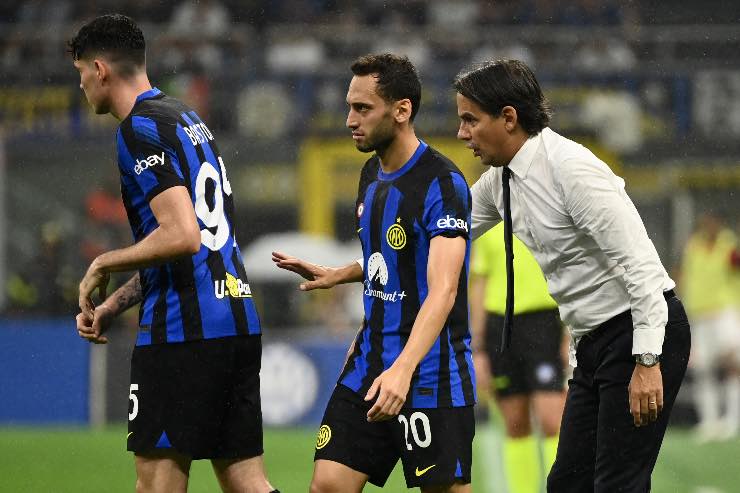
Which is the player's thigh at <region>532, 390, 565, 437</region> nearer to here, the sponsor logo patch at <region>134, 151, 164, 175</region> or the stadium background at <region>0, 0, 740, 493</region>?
the sponsor logo patch at <region>134, 151, 164, 175</region>

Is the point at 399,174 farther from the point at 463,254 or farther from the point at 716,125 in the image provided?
the point at 716,125

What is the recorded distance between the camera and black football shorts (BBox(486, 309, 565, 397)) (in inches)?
275

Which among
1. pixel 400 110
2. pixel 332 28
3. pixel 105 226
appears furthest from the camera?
pixel 332 28

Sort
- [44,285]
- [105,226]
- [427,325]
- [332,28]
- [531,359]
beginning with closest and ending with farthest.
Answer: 1. [427,325]
2. [531,359]
3. [44,285]
4. [105,226]
5. [332,28]

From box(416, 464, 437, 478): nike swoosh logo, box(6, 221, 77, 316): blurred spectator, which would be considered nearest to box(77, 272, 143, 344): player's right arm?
box(416, 464, 437, 478): nike swoosh logo

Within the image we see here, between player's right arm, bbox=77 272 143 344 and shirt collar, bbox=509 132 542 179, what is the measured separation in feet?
4.56

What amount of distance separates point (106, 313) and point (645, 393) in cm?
186

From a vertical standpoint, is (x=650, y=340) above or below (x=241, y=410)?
above

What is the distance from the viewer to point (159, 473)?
435cm

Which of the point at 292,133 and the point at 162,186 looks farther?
the point at 292,133

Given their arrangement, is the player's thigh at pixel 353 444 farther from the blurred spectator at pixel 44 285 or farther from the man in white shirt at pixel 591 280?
the blurred spectator at pixel 44 285

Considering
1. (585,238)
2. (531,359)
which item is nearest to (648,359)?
(585,238)

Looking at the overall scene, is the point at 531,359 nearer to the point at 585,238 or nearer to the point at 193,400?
the point at 585,238

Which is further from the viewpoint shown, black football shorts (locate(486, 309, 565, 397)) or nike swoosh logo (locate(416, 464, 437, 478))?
black football shorts (locate(486, 309, 565, 397))
